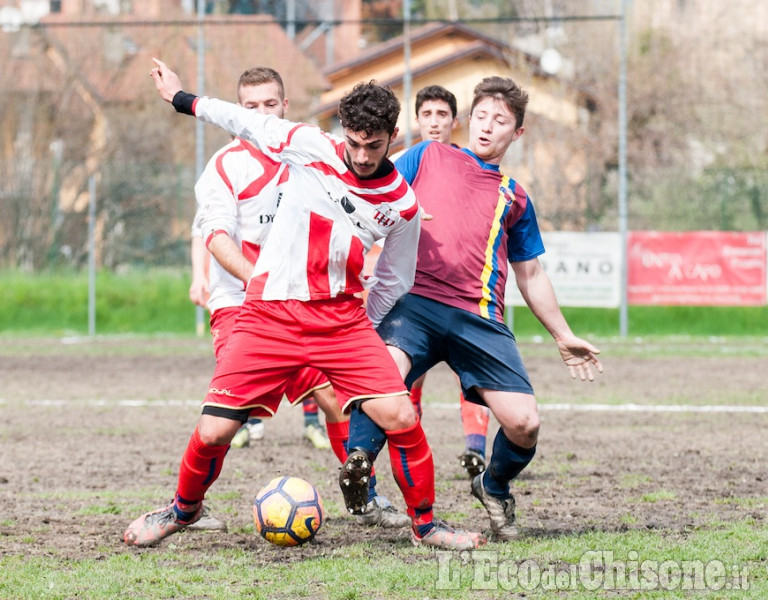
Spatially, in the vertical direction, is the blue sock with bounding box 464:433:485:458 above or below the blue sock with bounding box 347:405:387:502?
below

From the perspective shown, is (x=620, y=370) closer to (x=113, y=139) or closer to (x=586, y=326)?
(x=586, y=326)

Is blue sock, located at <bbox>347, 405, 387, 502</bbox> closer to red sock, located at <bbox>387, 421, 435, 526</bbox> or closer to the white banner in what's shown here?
red sock, located at <bbox>387, 421, 435, 526</bbox>

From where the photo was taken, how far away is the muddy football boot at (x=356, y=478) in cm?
488

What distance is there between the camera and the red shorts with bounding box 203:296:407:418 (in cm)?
476

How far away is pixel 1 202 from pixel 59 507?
1563 cm

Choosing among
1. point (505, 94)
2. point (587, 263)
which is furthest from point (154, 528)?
point (587, 263)

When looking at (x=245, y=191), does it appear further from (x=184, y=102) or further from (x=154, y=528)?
(x=154, y=528)

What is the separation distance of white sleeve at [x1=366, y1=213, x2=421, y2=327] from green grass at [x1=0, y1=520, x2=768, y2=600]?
1132mm

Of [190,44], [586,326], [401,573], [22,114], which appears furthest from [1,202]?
[401,573]

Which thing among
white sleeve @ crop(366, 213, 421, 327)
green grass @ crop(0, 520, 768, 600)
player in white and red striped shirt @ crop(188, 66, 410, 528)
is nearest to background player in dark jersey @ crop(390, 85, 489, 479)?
player in white and red striped shirt @ crop(188, 66, 410, 528)

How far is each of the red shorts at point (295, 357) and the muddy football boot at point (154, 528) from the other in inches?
26.9

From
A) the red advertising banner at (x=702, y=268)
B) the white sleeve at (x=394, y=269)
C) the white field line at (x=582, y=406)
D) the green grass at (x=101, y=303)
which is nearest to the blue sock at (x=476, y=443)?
the white sleeve at (x=394, y=269)

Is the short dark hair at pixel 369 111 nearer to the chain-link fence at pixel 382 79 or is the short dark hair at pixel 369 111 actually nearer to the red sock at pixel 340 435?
the red sock at pixel 340 435

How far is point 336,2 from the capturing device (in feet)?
74.6
